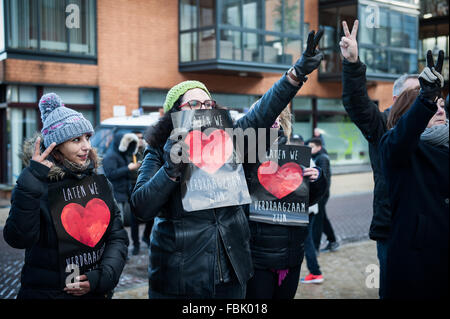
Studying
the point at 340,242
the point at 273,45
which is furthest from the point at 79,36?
the point at 340,242

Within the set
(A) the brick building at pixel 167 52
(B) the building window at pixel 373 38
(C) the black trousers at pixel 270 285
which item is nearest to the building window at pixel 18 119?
(A) the brick building at pixel 167 52

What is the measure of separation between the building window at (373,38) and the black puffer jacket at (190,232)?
56.9 ft

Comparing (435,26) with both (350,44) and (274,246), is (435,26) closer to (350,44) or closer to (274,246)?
(274,246)

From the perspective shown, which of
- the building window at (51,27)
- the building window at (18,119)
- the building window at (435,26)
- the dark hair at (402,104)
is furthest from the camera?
the building window at (435,26)

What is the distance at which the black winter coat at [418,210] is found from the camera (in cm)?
189

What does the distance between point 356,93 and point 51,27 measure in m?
12.1

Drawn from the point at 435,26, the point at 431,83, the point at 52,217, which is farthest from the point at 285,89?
the point at 435,26

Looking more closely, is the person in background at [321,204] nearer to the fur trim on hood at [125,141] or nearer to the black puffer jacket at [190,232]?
the fur trim on hood at [125,141]

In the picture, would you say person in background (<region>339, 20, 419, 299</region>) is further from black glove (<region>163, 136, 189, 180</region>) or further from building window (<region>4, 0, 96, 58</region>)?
building window (<region>4, 0, 96, 58</region>)

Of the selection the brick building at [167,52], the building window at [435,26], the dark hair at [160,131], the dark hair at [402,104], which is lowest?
the dark hair at [160,131]

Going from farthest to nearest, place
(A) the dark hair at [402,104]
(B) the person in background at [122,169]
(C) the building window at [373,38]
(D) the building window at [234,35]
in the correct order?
1. (C) the building window at [373,38]
2. (D) the building window at [234,35]
3. (B) the person in background at [122,169]
4. (A) the dark hair at [402,104]

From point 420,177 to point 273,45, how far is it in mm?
15565

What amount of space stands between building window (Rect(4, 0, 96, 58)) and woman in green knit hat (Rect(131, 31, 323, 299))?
1039cm
